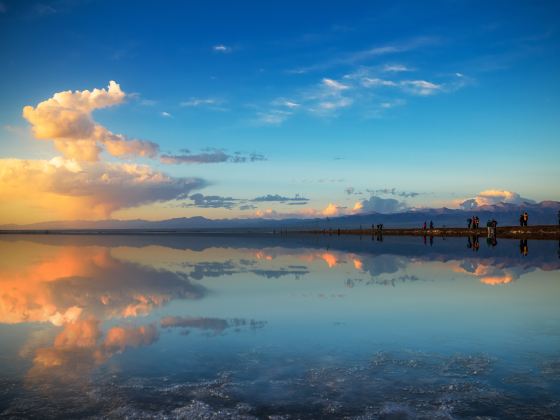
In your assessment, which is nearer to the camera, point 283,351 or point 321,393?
point 321,393

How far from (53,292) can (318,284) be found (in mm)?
13288

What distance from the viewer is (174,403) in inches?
319

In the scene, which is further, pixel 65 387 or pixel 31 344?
pixel 31 344

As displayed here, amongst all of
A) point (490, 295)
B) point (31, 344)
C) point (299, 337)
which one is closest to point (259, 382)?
point (299, 337)

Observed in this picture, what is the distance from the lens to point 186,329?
13.7 meters

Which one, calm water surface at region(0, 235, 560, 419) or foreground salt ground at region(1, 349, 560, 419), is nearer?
foreground salt ground at region(1, 349, 560, 419)

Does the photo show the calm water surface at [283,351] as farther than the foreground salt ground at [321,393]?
Yes

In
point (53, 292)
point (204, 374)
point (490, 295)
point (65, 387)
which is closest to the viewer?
point (65, 387)

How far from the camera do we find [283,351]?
37.4 ft

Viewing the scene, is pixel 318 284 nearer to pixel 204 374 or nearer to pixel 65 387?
pixel 204 374

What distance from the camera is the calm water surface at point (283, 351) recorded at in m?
8.05

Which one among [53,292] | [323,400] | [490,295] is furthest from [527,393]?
[53,292]

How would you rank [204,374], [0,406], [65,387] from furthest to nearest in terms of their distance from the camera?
[204,374] → [65,387] → [0,406]

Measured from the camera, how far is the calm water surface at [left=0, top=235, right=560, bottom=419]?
8.05 metres
